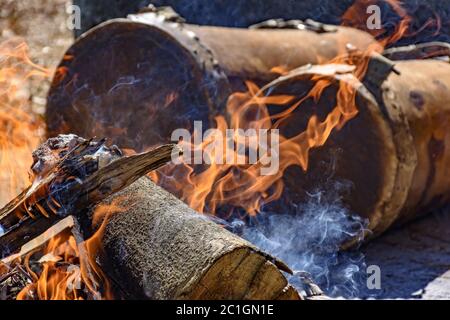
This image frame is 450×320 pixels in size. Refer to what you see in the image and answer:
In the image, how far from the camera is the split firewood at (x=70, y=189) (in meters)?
2.66

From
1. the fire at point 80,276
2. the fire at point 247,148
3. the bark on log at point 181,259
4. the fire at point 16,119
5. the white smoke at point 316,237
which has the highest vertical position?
the bark on log at point 181,259

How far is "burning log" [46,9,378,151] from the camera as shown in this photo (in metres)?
4.85

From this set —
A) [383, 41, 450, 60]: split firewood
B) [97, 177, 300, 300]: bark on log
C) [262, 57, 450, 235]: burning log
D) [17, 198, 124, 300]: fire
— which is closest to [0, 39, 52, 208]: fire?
[262, 57, 450, 235]: burning log

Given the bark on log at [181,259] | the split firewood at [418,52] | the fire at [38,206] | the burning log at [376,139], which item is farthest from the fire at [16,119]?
the bark on log at [181,259]

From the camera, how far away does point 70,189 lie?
2656 mm

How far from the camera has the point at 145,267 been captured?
8.00ft

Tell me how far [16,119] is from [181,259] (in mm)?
5144

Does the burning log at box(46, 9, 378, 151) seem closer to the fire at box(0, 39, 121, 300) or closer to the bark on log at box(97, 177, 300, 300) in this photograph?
the fire at box(0, 39, 121, 300)

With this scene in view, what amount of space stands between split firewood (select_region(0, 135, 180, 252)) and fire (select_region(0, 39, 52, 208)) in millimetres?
2864

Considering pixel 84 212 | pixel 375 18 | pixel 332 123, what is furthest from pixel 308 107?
pixel 375 18

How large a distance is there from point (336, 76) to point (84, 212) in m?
2.42

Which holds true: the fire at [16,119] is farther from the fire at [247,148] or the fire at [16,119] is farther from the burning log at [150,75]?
the fire at [247,148]

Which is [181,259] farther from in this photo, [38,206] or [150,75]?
[150,75]

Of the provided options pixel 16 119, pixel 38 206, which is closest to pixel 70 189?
pixel 38 206
